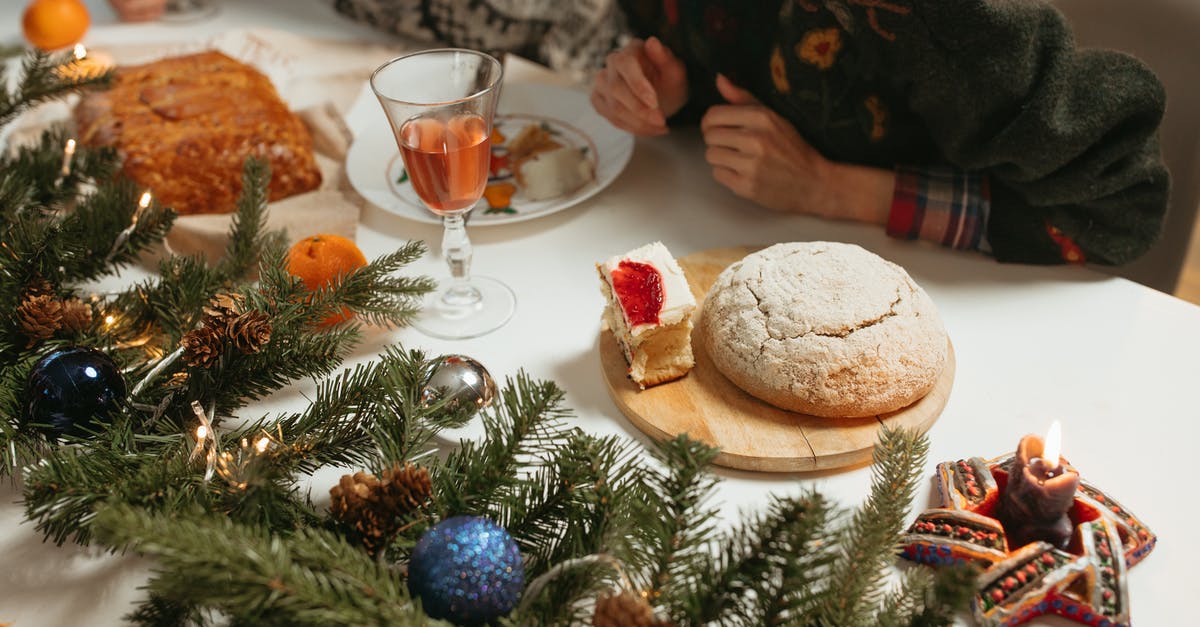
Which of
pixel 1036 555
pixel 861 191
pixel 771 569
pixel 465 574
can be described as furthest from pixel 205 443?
pixel 861 191

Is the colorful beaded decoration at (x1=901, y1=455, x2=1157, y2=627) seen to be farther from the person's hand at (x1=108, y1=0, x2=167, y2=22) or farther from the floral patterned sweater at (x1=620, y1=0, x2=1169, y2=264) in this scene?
the person's hand at (x1=108, y1=0, x2=167, y2=22)

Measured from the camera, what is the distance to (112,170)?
4.46 feet

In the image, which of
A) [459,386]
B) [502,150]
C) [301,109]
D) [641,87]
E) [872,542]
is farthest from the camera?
[301,109]

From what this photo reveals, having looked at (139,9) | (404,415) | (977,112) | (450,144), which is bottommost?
(139,9)

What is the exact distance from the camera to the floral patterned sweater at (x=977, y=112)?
3.68 feet

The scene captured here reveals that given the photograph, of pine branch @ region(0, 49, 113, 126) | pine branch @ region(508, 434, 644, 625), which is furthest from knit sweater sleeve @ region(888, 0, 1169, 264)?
pine branch @ region(0, 49, 113, 126)

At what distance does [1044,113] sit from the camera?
112cm

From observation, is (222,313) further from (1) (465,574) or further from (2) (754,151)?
(2) (754,151)

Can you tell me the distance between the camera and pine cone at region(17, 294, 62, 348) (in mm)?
982

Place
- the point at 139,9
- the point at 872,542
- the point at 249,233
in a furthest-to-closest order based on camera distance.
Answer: the point at 139,9
the point at 249,233
the point at 872,542

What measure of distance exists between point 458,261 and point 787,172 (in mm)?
535

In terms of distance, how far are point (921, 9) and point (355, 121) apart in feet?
3.46

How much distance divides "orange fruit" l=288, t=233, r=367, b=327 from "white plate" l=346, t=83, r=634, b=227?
0.24 m

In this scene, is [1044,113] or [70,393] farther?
[1044,113]
